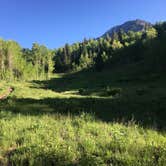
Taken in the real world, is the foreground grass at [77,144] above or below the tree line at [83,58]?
below

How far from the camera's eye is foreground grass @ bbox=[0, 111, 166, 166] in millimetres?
7930

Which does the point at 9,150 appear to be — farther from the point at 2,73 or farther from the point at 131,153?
the point at 2,73

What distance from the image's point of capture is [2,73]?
11812 centimetres

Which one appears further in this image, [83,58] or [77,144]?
[83,58]

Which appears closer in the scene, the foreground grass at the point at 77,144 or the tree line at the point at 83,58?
the foreground grass at the point at 77,144

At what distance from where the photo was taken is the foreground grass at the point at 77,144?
7.93 meters

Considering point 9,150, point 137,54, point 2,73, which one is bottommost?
point 9,150

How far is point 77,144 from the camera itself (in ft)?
30.5

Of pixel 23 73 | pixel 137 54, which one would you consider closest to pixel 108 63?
pixel 137 54

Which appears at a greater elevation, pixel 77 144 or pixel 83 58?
pixel 83 58

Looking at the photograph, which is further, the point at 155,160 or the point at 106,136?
the point at 106,136

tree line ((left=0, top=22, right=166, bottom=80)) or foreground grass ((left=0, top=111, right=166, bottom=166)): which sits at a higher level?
tree line ((left=0, top=22, right=166, bottom=80))

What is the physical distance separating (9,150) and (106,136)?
3.15 metres

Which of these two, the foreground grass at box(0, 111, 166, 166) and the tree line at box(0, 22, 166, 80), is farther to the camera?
the tree line at box(0, 22, 166, 80)
